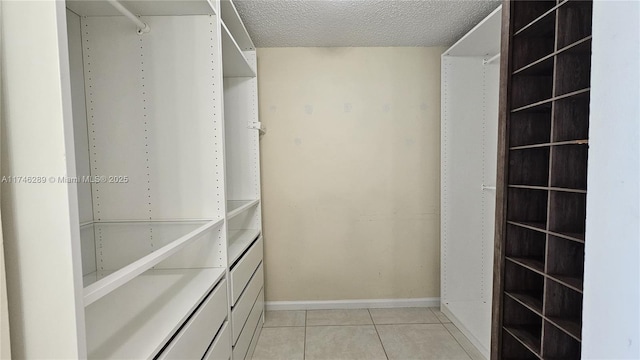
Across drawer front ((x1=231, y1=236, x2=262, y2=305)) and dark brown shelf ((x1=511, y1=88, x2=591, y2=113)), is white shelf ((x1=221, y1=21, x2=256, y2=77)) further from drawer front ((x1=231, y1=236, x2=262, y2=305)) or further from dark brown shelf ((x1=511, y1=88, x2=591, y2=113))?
dark brown shelf ((x1=511, y1=88, x2=591, y2=113))

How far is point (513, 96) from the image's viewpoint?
1.45m

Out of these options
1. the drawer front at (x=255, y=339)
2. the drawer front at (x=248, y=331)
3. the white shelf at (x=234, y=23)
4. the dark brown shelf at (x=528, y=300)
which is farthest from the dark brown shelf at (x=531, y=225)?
the white shelf at (x=234, y=23)

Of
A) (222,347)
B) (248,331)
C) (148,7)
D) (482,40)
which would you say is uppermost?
(482,40)

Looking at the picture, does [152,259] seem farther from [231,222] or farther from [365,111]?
[365,111]

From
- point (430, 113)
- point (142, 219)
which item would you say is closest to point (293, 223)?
point (142, 219)

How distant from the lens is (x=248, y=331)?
190cm

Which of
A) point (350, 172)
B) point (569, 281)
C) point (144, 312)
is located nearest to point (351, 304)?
point (350, 172)

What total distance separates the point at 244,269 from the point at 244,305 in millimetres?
219

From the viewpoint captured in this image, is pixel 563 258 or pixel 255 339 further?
pixel 255 339

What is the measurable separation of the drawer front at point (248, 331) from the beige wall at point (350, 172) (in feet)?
1.26

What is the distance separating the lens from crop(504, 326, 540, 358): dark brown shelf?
1.32 metres

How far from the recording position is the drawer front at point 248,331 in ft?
5.44

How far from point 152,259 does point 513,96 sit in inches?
67.1

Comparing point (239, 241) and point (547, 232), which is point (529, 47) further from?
point (239, 241)
